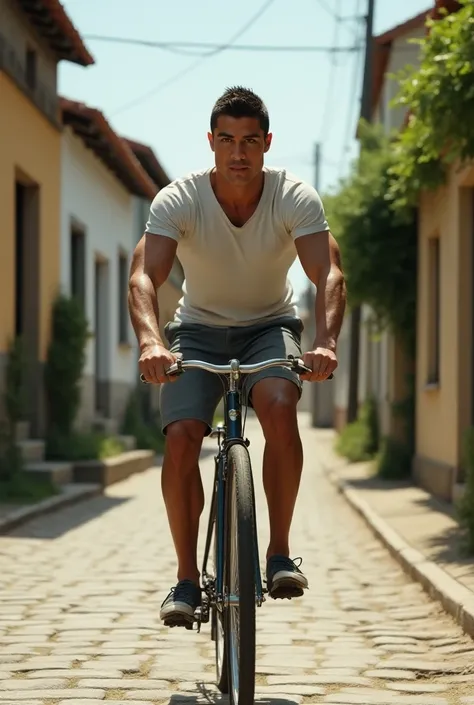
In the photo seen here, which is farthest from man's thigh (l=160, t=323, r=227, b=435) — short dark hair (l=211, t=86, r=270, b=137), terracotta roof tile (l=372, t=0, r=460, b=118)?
terracotta roof tile (l=372, t=0, r=460, b=118)

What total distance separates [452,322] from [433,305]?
246cm

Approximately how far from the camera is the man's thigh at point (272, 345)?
481 cm

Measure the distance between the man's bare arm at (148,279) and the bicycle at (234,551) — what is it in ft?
0.79

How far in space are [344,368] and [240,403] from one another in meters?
32.5

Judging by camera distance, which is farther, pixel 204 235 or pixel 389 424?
pixel 389 424

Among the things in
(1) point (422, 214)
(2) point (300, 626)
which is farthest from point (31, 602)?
(1) point (422, 214)

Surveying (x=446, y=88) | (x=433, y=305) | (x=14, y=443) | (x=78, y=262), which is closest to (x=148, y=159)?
(x=78, y=262)

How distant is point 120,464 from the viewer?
17.8 metres

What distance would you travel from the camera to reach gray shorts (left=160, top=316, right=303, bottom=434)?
485 cm

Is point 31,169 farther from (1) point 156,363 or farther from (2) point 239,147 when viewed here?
(1) point 156,363

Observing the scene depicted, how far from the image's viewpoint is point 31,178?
1616 cm

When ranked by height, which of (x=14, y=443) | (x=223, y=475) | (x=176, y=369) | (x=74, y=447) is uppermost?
(x=176, y=369)

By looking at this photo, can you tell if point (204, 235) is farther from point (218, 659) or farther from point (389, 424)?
point (389, 424)

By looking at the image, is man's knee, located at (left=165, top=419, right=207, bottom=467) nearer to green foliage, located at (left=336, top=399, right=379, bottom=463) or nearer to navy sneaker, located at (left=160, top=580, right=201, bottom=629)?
navy sneaker, located at (left=160, top=580, right=201, bottom=629)
